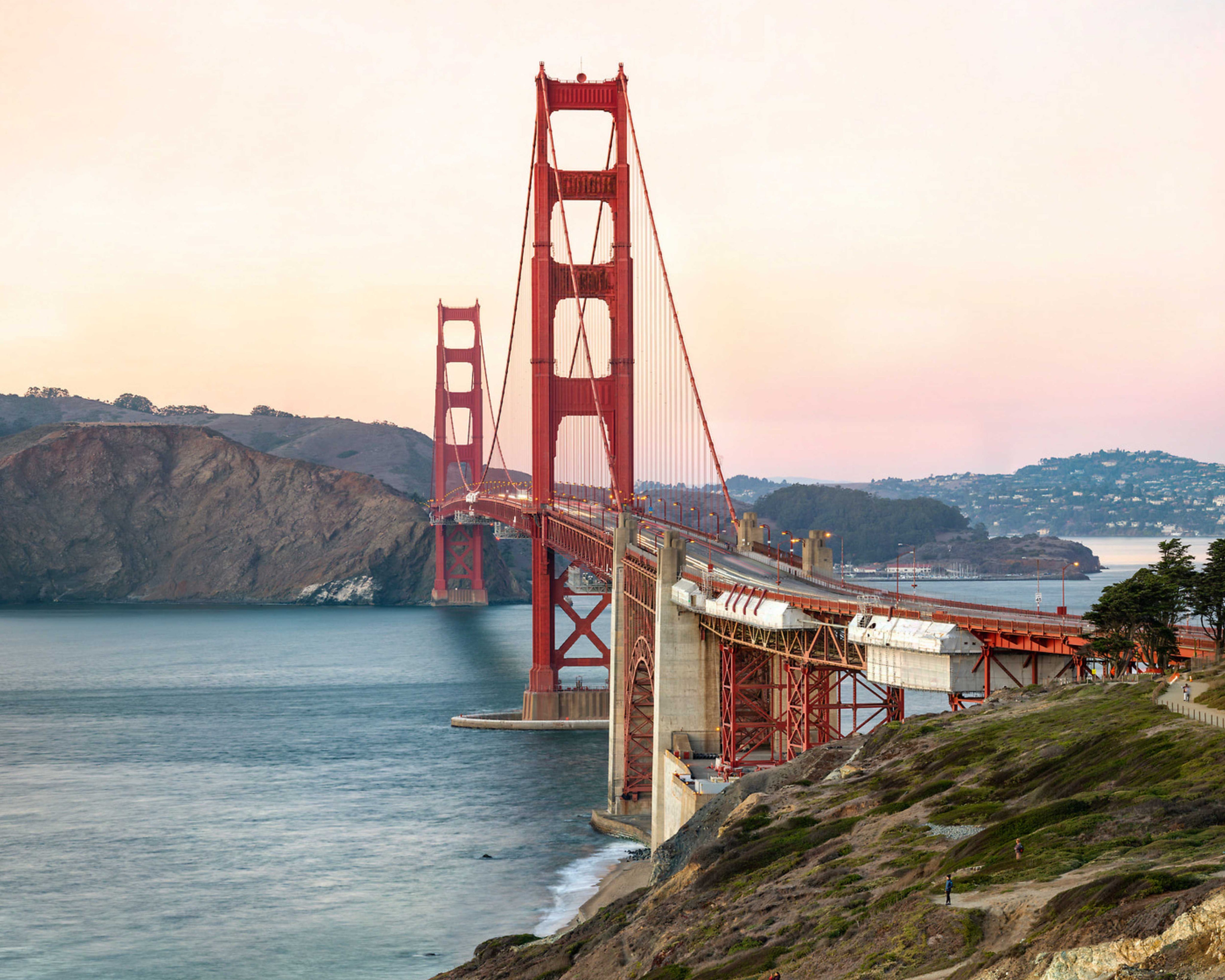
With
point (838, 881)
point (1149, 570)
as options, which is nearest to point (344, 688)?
point (1149, 570)

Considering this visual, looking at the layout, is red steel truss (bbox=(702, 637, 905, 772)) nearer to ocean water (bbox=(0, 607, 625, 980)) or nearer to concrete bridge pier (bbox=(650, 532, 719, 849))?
concrete bridge pier (bbox=(650, 532, 719, 849))

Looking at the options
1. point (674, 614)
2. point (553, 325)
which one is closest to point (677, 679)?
point (674, 614)

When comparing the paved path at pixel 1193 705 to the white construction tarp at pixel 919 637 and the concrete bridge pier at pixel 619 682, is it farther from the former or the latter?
the concrete bridge pier at pixel 619 682

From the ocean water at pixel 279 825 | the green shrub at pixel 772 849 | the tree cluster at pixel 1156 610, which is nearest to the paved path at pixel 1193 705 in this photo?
the tree cluster at pixel 1156 610

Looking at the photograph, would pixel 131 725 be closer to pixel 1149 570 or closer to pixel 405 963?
pixel 405 963

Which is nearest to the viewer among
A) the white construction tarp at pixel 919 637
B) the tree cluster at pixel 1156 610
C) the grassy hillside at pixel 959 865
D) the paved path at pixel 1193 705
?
the grassy hillside at pixel 959 865

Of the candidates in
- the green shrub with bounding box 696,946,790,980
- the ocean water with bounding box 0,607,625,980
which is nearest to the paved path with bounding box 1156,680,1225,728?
the green shrub with bounding box 696,946,790,980

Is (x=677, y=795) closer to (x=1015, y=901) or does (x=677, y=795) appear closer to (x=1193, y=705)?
(x=1193, y=705)
